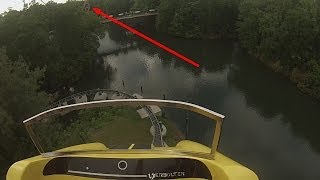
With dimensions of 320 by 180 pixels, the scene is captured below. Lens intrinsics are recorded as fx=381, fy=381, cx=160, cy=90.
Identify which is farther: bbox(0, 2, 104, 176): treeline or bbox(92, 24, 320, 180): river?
bbox(0, 2, 104, 176): treeline

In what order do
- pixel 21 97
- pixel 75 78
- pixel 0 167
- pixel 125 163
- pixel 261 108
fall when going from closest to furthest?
pixel 125 163 < pixel 0 167 < pixel 21 97 < pixel 261 108 < pixel 75 78

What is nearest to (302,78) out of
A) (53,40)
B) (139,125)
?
(139,125)

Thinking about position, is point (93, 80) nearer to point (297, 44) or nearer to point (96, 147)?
point (297, 44)

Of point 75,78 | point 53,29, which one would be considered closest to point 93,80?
point 75,78
